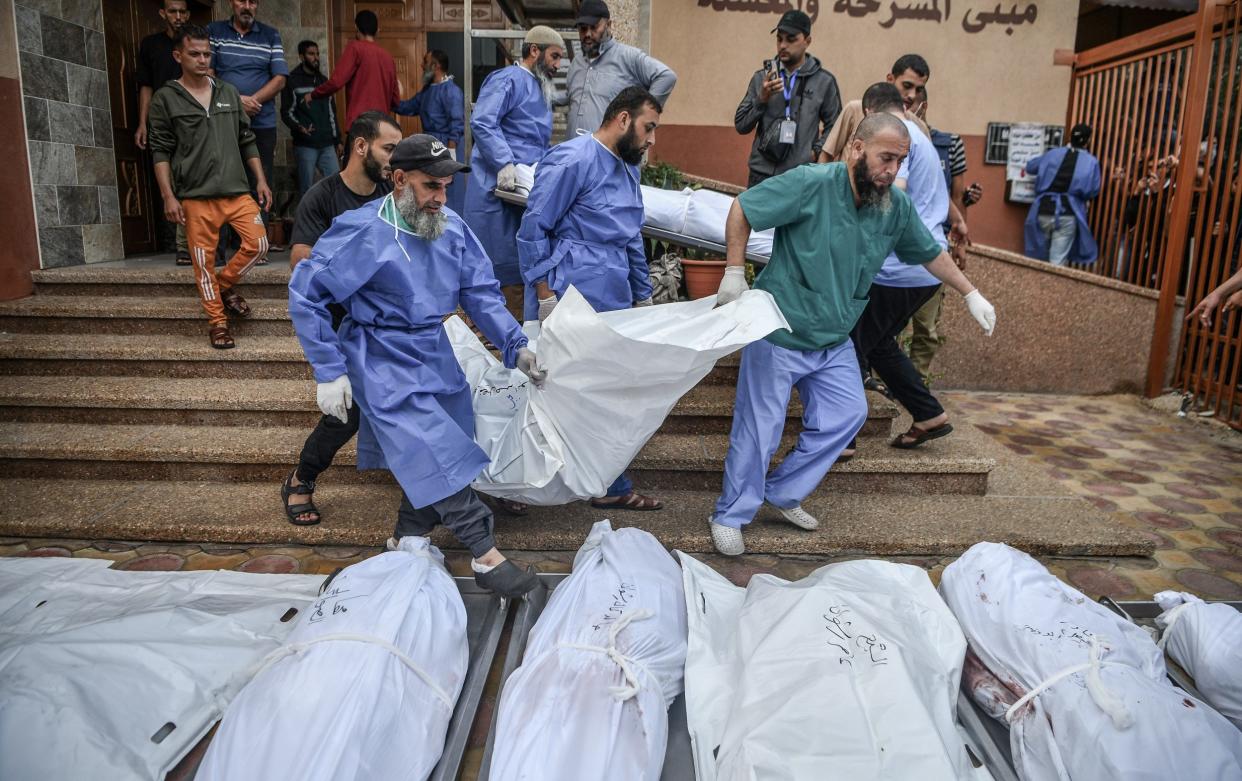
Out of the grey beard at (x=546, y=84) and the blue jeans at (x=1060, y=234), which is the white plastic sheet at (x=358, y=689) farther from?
the blue jeans at (x=1060, y=234)

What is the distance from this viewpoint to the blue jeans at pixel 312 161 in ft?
22.7

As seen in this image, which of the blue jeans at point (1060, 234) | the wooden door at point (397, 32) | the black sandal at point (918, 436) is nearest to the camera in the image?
the black sandal at point (918, 436)

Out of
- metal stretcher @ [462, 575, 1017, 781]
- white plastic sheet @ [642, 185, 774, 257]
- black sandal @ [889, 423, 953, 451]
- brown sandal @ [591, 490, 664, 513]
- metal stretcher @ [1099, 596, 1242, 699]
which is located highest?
white plastic sheet @ [642, 185, 774, 257]

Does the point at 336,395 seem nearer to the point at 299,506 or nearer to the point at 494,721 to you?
the point at 299,506

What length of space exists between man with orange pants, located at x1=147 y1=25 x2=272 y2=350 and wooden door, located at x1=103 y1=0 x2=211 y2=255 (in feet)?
5.74

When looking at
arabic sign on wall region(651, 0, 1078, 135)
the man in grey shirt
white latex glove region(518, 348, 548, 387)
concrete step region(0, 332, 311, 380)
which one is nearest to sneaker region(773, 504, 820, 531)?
white latex glove region(518, 348, 548, 387)

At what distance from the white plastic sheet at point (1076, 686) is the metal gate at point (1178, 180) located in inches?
177

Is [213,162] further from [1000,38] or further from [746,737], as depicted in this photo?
[1000,38]

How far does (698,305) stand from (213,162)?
10.1 feet

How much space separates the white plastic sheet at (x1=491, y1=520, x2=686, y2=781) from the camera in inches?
A: 79.1

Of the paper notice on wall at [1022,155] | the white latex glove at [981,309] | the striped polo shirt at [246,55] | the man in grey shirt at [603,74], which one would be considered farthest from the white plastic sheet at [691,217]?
the paper notice on wall at [1022,155]

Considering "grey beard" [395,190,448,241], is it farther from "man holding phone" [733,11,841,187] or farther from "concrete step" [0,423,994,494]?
"man holding phone" [733,11,841,187]

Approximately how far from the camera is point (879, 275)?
4.03 meters

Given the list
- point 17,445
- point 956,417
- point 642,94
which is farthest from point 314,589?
point 956,417
